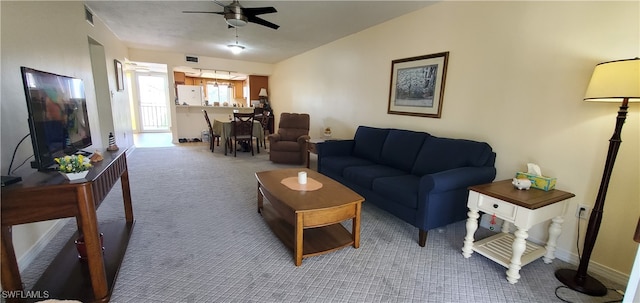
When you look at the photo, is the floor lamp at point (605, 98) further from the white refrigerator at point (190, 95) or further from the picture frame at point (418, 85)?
the white refrigerator at point (190, 95)

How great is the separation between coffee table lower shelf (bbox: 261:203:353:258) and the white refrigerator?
6.80m

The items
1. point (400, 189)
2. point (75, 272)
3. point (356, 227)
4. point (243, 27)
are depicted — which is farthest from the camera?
point (243, 27)

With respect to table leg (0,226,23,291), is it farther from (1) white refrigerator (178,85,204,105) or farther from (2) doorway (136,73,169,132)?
(2) doorway (136,73,169,132)

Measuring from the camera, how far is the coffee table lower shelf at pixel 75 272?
1.50 metres

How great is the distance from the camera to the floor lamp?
1440mm

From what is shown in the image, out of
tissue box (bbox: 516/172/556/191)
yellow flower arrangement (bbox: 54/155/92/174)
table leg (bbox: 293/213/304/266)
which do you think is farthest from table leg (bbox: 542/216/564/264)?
yellow flower arrangement (bbox: 54/155/92/174)

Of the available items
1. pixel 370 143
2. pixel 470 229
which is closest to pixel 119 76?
pixel 370 143

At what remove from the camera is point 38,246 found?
6.33ft

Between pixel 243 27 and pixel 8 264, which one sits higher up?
pixel 243 27

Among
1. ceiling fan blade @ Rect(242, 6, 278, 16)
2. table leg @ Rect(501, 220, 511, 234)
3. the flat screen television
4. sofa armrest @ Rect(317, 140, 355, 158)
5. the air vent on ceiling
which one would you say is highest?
the air vent on ceiling

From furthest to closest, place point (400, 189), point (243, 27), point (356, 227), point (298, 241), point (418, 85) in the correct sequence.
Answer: point (243, 27) < point (418, 85) < point (400, 189) < point (356, 227) < point (298, 241)

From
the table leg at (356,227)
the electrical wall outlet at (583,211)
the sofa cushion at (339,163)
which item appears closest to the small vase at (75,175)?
the table leg at (356,227)

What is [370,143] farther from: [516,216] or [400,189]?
[516,216]

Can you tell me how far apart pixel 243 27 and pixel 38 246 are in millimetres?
3636
